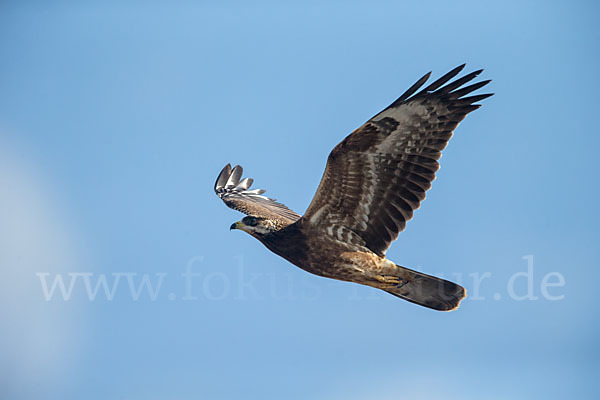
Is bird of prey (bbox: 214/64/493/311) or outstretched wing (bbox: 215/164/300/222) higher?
outstretched wing (bbox: 215/164/300/222)

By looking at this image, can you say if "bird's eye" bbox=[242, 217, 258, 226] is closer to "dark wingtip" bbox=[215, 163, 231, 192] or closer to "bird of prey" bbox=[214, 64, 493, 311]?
"bird of prey" bbox=[214, 64, 493, 311]

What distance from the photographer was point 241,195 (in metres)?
12.0

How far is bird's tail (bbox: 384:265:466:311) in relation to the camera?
8.66 meters

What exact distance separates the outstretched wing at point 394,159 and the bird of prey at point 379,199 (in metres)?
0.01

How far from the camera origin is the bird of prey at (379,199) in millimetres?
8180

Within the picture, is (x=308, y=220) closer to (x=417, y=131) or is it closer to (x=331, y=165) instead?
(x=331, y=165)

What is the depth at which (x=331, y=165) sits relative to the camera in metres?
8.17

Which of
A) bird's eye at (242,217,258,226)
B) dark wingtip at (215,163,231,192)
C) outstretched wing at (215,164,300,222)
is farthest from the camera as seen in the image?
dark wingtip at (215,163,231,192)

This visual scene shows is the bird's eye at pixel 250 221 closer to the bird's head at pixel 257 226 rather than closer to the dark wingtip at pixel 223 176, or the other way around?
the bird's head at pixel 257 226

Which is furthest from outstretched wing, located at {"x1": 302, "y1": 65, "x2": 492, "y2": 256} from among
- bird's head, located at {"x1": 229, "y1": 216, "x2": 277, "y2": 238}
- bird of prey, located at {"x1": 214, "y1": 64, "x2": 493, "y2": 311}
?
bird's head, located at {"x1": 229, "y1": 216, "x2": 277, "y2": 238}

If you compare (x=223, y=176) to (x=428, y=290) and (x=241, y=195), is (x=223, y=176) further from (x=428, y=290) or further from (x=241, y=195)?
(x=428, y=290)

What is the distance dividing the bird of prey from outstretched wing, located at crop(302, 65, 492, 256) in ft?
0.04

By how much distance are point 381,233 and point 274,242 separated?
1234 mm

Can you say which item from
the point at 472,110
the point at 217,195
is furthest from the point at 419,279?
the point at 217,195
